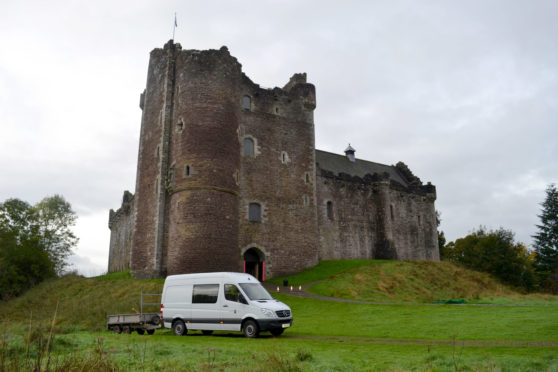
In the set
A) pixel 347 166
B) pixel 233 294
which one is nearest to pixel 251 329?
pixel 233 294

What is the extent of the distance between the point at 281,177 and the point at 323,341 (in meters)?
23.5

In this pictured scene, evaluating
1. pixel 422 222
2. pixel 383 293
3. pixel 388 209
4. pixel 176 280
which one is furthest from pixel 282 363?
pixel 422 222

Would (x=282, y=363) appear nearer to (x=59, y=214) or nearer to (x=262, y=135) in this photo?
(x=262, y=135)

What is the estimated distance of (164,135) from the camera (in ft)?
107

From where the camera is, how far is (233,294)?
15.3 meters

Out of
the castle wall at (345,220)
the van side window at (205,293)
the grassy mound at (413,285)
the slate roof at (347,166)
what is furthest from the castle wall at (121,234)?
the van side window at (205,293)

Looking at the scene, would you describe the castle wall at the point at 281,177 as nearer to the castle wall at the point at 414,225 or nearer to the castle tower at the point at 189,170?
the castle tower at the point at 189,170

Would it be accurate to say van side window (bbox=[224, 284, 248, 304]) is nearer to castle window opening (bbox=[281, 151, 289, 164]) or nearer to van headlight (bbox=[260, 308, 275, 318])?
van headlight (bbox=[260, 308, 275, 318])

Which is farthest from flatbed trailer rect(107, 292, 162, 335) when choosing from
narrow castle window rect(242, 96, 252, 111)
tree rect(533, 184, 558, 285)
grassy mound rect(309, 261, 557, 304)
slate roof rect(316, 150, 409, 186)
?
tree rect(533, 184, 558, 285)

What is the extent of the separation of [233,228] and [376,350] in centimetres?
2033

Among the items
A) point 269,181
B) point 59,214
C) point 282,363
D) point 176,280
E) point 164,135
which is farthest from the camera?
point 59,214

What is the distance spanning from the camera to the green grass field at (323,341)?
759 centimetres

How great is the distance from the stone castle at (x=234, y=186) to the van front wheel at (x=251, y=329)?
533 inches

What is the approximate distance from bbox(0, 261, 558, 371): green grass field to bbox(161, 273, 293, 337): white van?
0.50 metres
